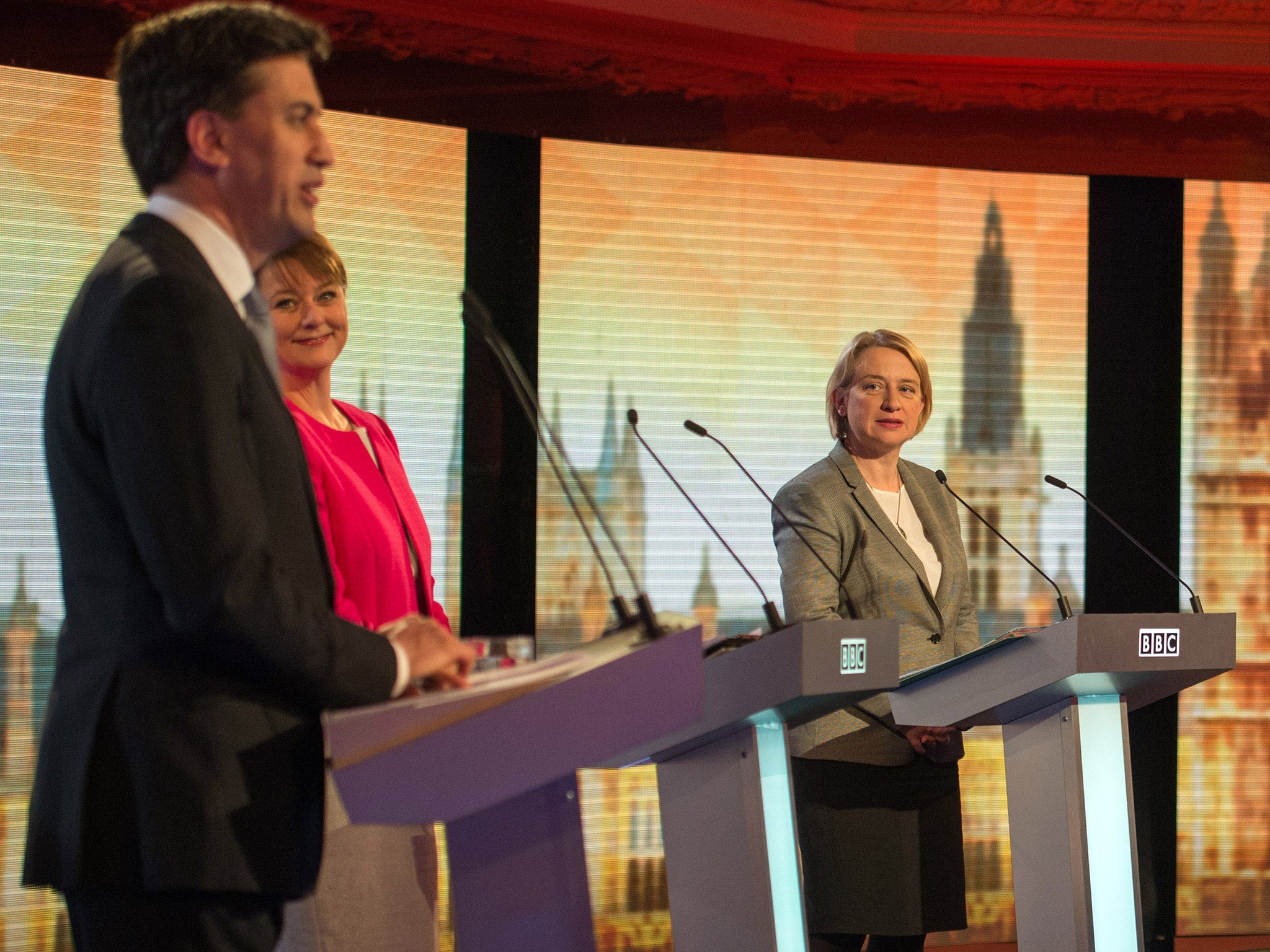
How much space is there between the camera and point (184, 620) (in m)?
1.11

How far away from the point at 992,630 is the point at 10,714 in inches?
124

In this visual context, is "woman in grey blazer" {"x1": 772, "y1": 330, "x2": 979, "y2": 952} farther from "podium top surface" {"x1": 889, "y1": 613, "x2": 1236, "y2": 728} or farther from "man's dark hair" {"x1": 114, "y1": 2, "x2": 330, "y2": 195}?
"man's dark hair" {"x1": 114, "y1": 2, "x2": 330, "y2": 195}

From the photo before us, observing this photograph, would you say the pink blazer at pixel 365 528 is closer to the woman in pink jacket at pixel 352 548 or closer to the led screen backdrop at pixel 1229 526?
the woman in pink jacket at pixel 352 548

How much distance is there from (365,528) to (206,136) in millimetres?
949

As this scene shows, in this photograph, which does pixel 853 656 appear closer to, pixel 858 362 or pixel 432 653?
pixel 432 653

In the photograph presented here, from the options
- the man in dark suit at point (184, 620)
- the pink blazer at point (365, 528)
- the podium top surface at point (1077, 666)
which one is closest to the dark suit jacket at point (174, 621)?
the man in dark suit at point (184, 620)

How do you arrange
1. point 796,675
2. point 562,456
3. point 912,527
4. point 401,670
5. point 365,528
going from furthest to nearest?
point 912,527, point 365,528, point 796,675, point 562,456, point 401,670

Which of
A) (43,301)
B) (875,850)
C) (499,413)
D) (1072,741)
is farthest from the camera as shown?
(499,413)

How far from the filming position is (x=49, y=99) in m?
3.75

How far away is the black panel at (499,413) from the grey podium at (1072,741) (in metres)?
1.87

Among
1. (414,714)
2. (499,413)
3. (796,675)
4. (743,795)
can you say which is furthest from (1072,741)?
(499,413)

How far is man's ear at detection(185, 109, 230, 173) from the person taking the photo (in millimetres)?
1264

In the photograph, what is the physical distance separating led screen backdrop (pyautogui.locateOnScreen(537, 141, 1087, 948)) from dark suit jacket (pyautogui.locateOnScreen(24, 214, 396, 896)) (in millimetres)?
3151

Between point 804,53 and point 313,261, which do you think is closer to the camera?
point 313,261
